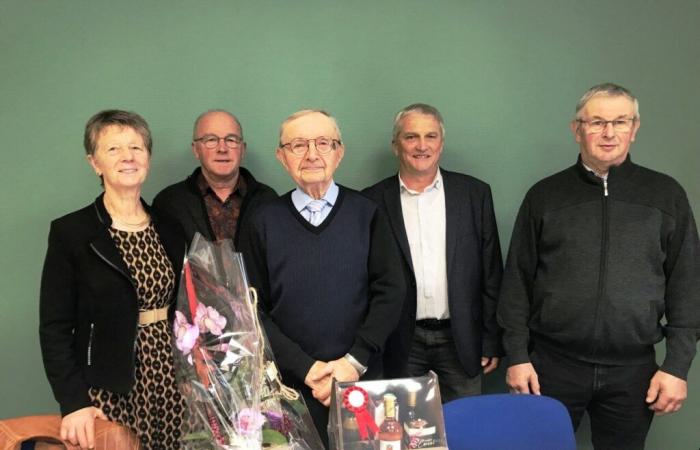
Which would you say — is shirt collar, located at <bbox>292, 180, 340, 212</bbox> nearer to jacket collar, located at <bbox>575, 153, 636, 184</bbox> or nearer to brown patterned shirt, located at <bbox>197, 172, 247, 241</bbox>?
brown patterned shirt, located at <bbox>197, 172, 247, 241</bbox>

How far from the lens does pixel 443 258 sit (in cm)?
251

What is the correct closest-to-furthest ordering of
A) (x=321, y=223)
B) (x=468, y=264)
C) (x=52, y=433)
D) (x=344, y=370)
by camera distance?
(x=52, y=433), (x=344, y=370), (x=321, y=223), (x=468, y=264)

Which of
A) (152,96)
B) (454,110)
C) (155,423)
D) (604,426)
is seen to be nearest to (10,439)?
(155,423)

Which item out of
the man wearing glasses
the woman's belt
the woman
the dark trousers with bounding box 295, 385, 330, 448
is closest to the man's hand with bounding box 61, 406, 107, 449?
the woman

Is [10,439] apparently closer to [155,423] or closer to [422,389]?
[155,423]

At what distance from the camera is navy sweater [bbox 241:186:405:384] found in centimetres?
194

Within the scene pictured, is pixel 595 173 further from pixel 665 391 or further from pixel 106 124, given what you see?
pixel 106 124

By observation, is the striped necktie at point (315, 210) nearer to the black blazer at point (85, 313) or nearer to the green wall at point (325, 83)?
the black blazer at point (85, 313)

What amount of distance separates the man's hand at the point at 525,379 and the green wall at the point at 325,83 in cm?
93

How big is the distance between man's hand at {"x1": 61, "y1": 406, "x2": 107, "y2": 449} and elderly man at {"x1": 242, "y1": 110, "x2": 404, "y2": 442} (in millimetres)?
587

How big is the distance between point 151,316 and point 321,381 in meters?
0.58

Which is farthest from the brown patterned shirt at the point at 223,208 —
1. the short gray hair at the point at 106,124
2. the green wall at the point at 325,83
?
the short gray hair at the point at 106,124

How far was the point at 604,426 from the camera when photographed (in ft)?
7.54

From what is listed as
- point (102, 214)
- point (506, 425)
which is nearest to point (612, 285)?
point (506, 425)
